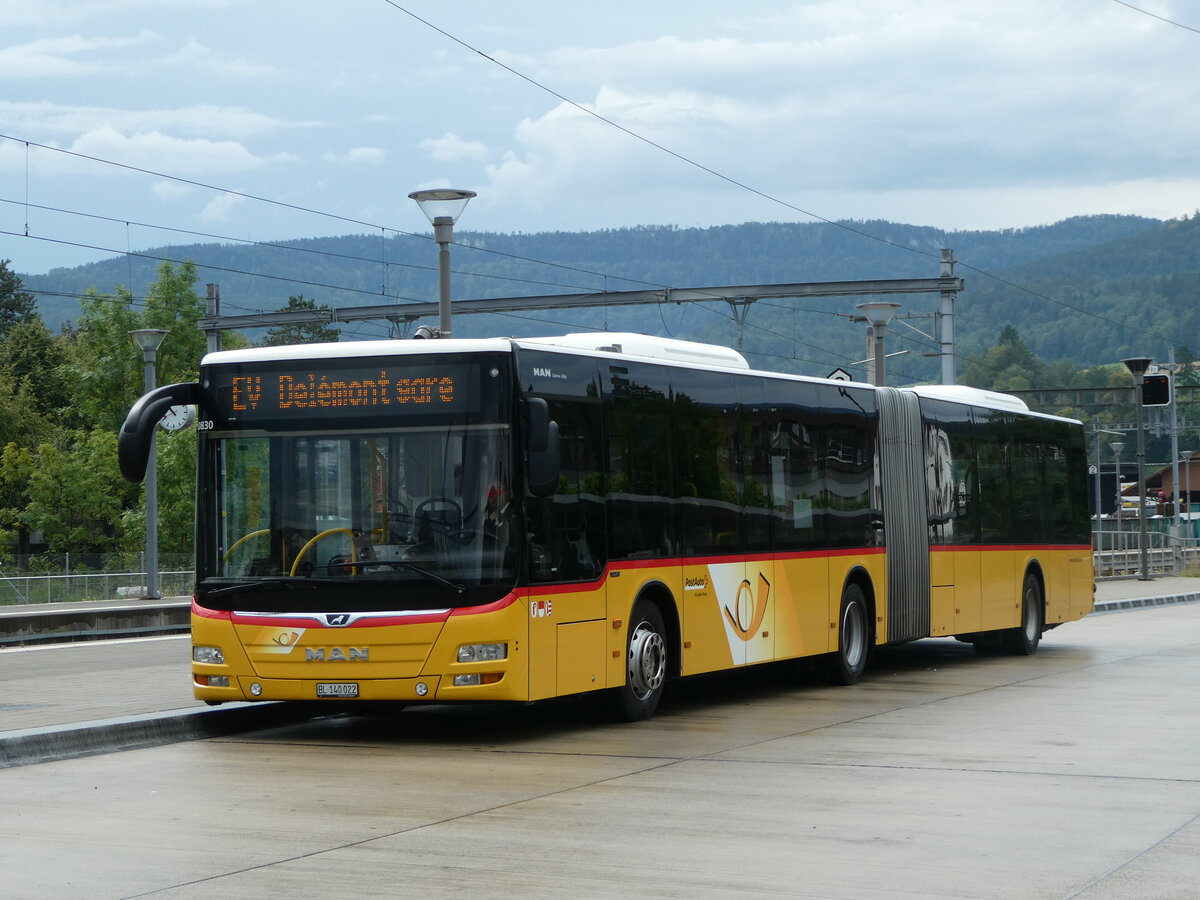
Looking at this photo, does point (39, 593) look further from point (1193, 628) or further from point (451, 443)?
point (451, 443)

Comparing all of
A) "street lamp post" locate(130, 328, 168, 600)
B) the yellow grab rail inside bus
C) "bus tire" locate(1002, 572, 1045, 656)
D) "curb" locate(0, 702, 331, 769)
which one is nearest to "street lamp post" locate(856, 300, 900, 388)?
"bus tire" locate(1002, 572, 1045, 656)

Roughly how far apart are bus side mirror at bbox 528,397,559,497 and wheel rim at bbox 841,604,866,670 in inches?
242

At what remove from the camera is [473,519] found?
1244 centimetres

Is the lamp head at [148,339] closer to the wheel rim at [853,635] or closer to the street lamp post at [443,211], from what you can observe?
the street lamp post at [443,211]

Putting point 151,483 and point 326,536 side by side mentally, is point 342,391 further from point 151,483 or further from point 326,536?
point 151,483

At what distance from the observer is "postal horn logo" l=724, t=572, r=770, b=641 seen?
1547cm

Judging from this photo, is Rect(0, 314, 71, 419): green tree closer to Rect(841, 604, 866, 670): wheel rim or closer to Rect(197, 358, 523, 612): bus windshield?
Rect(841, 604, 866, 670): wheel rim

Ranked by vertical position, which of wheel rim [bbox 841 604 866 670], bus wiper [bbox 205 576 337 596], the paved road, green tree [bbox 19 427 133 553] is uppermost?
green tree [bbox 19 427 133 553]

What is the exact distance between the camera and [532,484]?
12430 mm

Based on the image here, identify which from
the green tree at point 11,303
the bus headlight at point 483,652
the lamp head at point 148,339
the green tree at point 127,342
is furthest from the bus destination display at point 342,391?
the green tree at point 11,303

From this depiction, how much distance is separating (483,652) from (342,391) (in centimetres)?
214

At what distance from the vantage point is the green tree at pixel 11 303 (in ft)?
350

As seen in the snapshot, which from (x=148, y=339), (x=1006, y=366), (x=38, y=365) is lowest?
(x=148, y=339)

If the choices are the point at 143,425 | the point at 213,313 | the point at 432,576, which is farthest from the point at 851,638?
the point at 213,313
